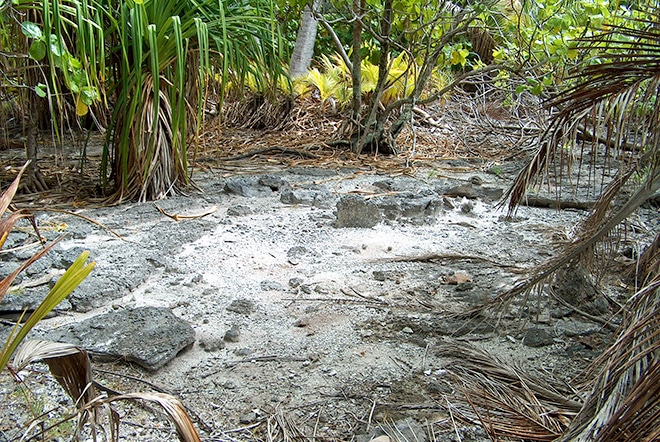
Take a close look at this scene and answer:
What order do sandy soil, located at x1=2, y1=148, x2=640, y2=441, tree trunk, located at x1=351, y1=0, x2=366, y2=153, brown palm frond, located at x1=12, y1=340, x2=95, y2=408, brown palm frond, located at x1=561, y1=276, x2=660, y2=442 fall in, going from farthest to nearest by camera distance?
tree trunk, located at x1=351, y1=0, x2=366, y2=153 < sandy soil, located at x1=2, y1=148, x2=640, y2=441 < brown palm frond, located at x1=12, y1=340, x2=95, y2=408 < brown palm frond, located at x1=561, y1=276, x2=660, y2=442

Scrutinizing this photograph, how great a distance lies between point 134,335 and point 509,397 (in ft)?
4.15

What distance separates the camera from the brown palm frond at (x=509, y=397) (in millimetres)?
1589

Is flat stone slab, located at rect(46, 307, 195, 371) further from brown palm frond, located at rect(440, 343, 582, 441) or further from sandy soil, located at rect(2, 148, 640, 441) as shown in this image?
brown palm frond, located at rect(440, 343, 582, 441)

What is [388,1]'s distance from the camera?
478 centimetres

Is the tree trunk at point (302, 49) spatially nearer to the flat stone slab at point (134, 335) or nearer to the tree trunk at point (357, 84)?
the tree trunk at point (357, 84)

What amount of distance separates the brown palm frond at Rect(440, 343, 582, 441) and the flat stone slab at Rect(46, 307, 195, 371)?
93cm

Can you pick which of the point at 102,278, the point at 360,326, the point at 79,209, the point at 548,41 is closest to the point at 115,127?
the point at 79,209

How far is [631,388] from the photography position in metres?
1.08

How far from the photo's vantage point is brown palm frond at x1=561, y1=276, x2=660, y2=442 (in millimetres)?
924

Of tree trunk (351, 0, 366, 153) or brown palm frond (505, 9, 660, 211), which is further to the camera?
tree trunk (351, 0, 366, 153)

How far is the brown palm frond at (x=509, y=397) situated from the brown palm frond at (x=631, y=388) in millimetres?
324

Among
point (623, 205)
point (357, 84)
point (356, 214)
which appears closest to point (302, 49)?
point (357, 84)

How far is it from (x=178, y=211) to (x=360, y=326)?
1754 millimetres

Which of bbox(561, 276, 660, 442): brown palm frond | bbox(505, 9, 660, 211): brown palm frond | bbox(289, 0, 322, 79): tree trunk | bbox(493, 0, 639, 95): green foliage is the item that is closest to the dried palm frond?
bbox(505, 9, 660, 211): brown palm frond
